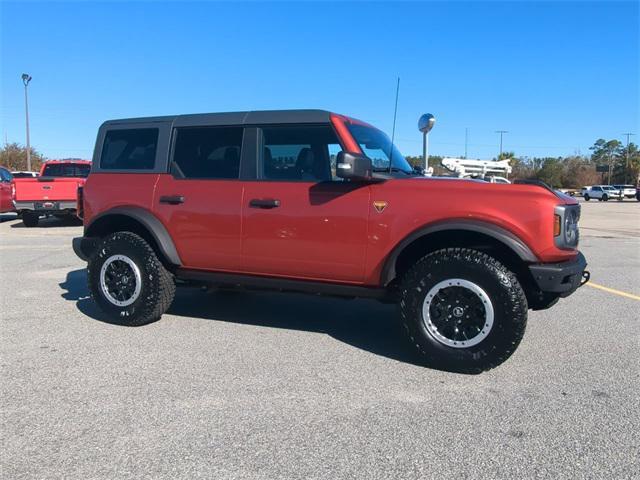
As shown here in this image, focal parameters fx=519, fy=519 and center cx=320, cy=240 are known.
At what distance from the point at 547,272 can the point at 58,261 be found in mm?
8027

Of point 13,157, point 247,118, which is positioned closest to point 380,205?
point 247,118

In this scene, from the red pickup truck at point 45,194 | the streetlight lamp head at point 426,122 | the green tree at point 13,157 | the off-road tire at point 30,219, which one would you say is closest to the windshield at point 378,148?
the streetlight lamp head at point 426,122

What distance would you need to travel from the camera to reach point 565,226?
3.78m

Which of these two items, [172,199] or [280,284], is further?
[172,199]

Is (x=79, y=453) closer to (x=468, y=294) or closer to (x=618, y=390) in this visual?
(x=468, y=294)

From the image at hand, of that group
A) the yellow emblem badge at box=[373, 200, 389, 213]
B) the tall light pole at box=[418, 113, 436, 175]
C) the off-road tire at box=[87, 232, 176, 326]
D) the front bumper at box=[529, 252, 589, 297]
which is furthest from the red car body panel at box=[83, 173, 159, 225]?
the tall light pole at box=[418, 113, 436, 175]

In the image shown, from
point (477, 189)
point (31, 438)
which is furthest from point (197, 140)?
point (31, 438)

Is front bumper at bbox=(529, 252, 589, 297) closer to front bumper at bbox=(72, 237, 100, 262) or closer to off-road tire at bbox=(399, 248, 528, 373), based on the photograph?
off-road tire at bbox=(399, 248, 528, 373)

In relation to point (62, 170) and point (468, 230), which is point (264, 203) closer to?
point (468, 230)

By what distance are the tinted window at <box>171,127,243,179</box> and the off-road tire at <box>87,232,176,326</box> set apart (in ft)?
2.65

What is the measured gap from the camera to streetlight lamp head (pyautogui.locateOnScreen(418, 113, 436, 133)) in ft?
31.8

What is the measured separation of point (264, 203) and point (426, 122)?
245 inches

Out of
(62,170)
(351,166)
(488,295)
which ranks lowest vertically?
(488,295)

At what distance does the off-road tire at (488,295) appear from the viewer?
373 cm
